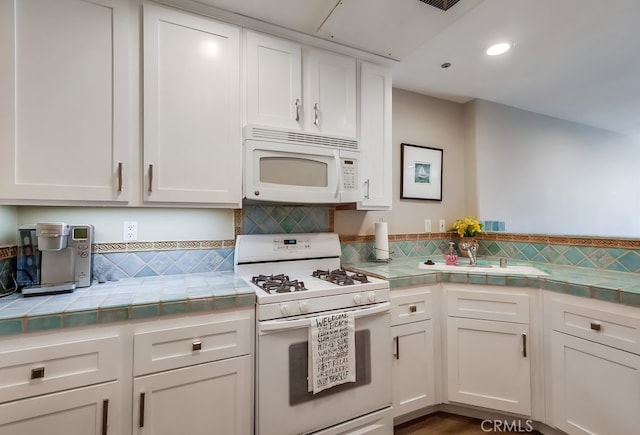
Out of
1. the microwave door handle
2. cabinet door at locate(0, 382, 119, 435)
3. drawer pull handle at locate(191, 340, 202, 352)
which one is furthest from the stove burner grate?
cabinet door at locate(0, 382, 119, 435)

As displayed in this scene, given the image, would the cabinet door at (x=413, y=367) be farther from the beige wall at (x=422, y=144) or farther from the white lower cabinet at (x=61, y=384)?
the white lower cabinet at (x=61, y=384)

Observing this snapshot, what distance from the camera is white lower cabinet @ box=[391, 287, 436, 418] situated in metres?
1.76

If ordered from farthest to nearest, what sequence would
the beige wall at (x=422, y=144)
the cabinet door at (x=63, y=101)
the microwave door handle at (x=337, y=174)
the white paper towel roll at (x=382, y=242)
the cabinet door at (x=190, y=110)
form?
1. the beige wall at (x=422, y=144)
2. the white paper towel roll at (x=382, y=242)
3. the microwave door handle at (x=337, y=174)
4. the cabinet door at (x=190, y=110)
5. the cabinet door at (x=63, y=101)

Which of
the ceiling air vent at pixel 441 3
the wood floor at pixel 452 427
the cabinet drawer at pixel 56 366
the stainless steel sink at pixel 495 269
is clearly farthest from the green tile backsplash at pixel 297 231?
the ceiling air vent at pixel 441 3

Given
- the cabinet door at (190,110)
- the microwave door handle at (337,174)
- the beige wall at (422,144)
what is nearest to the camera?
the cabinet door at (190,110)

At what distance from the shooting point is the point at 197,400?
1.28 meters

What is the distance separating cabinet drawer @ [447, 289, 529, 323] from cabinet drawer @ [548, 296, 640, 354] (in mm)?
148

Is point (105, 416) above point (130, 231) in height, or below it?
below

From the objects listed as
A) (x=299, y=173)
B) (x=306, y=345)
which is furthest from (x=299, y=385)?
(x=299, y=173)

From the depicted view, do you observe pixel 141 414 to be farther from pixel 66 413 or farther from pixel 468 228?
pixel 468 228

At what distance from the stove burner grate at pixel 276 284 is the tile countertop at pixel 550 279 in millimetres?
546

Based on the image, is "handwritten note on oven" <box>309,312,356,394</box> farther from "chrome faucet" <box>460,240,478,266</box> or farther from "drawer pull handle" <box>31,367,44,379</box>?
"chrome faucet" <box>460,240,478,266</box>

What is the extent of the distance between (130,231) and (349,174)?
133 centimetres

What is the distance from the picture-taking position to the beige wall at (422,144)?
2.45 m
